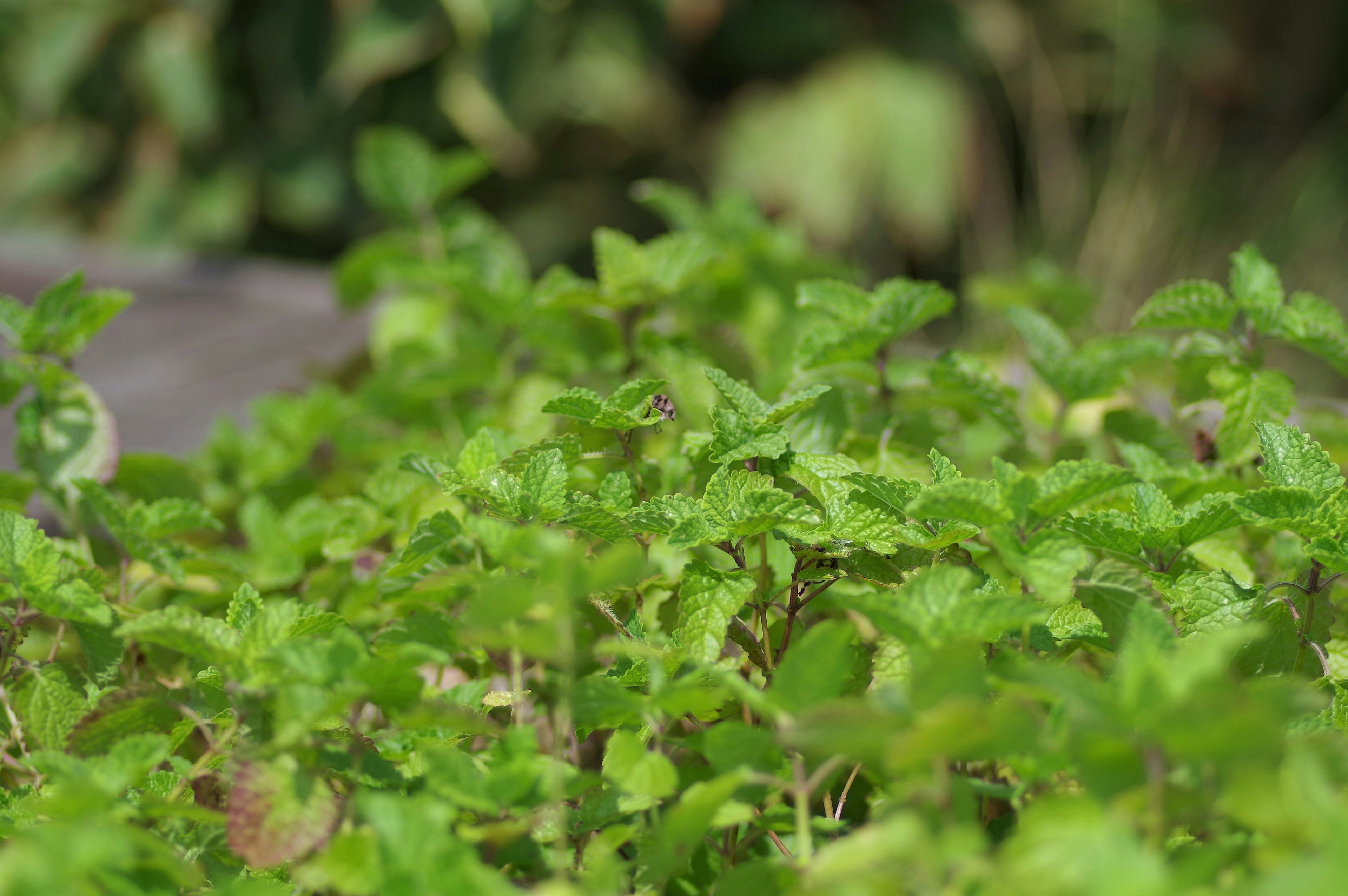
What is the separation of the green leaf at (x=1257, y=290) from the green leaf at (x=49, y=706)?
3.12 ft

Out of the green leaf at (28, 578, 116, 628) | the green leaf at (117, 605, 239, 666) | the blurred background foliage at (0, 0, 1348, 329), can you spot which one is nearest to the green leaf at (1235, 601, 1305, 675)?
the green leaf at (117, 605, 239, 666)

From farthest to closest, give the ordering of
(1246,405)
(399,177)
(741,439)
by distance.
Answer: (399,177), (1246,405), (741,439)

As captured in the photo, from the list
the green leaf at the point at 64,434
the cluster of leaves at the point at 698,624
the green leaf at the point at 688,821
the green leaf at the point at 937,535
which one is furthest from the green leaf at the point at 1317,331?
the green leaf at the point at 64,434

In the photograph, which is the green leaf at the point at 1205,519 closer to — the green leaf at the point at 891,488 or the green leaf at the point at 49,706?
the green leaf at the point at 891,488

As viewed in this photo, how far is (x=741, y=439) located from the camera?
0.71 m

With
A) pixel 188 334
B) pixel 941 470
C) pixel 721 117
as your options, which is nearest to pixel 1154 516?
pixel 941 470

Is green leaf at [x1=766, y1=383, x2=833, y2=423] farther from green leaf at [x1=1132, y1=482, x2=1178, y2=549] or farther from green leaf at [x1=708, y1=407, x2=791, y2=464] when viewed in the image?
green leaf at [x1=1132, y1=482, x2=1178, y2=549]

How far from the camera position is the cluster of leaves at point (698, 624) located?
435 mm

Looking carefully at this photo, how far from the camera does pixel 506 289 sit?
1145mm

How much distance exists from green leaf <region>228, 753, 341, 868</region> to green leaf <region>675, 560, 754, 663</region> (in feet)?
0.75

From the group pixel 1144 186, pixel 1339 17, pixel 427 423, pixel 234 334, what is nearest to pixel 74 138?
pixel 234 334

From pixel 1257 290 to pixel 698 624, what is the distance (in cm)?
61

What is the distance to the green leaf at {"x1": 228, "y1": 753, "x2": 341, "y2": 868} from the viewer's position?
0.50m

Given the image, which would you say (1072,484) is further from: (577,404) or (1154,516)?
(577,404)
